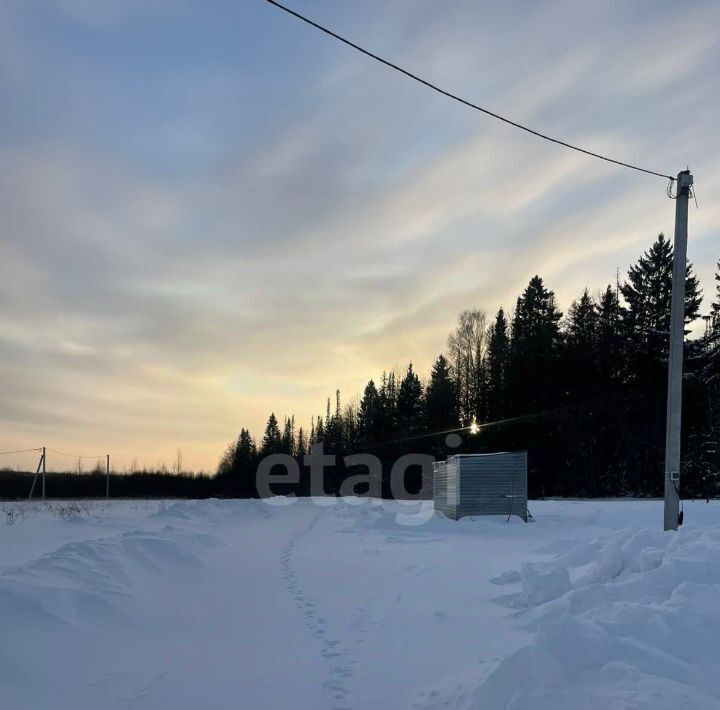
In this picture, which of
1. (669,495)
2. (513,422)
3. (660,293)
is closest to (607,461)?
(513,422)

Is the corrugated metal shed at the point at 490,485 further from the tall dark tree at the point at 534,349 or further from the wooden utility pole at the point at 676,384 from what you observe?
the tall dark tree at the point at 534,349

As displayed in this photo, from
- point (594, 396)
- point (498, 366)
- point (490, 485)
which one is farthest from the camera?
point (498, 366)

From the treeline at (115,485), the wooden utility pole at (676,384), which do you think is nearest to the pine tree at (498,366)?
the treeline at (115,485)

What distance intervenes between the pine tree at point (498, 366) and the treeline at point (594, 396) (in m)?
0.13

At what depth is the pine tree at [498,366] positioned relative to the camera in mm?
54438

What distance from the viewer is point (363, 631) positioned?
7082 millimetres

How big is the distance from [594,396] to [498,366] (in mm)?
9889

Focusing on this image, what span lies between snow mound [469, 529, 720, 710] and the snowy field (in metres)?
0.01

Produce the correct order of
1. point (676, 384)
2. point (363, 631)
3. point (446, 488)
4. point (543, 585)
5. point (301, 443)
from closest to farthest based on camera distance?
point (363, 631)
point (543, 585)
point (676, 384)
point (446, 488)
point (301, 443)

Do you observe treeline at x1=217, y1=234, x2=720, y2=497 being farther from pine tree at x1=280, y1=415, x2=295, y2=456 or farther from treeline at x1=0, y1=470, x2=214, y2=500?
pine tree at x1=280, y1=415, x2=295, y2=456

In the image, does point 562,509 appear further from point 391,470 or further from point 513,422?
point 391,470

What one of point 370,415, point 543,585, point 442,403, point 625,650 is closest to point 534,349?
point 442,403

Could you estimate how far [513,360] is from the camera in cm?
5528

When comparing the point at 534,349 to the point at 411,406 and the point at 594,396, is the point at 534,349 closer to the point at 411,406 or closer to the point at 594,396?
the point at 594,396
